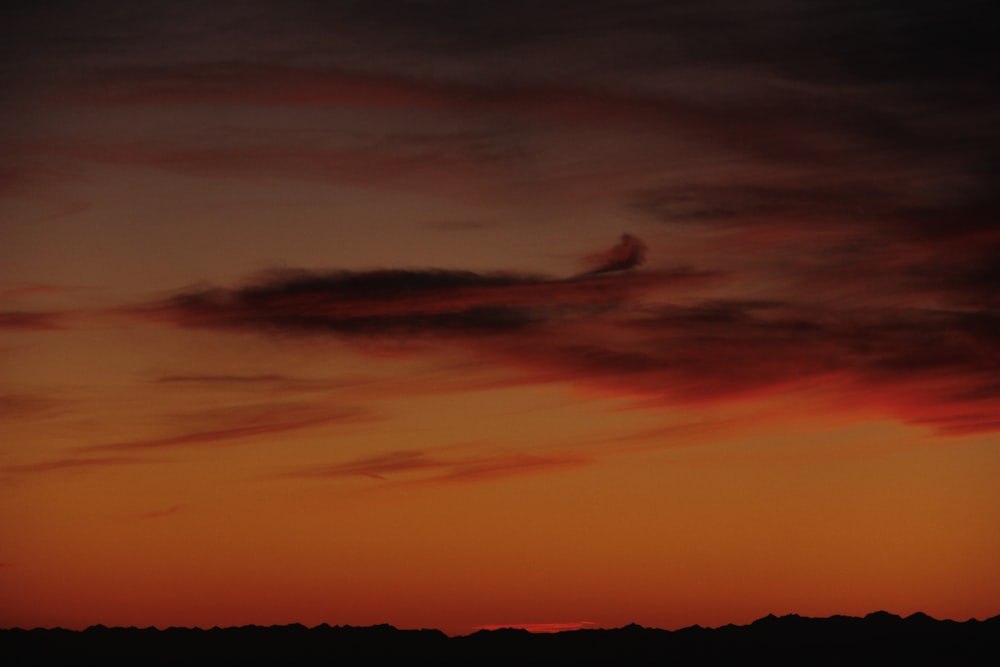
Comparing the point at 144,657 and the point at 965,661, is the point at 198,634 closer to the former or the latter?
the point at 144,657

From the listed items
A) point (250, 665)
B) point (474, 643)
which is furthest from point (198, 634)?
point (474, 643)

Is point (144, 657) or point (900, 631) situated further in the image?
point (900, 631)

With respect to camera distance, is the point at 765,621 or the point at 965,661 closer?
the point at 965,661

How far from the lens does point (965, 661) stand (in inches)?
4690

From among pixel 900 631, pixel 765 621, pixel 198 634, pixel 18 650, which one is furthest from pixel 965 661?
pixel 18 650

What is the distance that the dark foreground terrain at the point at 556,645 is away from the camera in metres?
122

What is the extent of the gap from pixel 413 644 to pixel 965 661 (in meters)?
53.6

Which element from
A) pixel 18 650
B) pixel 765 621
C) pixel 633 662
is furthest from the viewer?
pixel 765 621

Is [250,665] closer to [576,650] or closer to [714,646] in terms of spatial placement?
[576,650]

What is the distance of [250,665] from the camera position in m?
127

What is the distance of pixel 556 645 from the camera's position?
127 meters

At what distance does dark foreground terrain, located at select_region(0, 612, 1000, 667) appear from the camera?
122062mm

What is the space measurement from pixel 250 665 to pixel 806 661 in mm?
54781

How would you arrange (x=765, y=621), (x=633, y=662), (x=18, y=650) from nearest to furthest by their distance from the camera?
(x=18, y=650), (x=633, y=662), (x=765, y=621)
